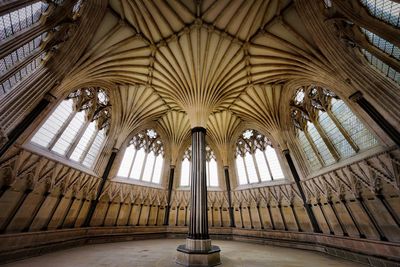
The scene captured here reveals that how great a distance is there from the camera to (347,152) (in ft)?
28.4

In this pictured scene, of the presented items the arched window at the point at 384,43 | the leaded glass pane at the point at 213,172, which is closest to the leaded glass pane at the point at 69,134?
the leaded glass pane at the point at 213,172

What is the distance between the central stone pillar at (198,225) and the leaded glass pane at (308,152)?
293 inches

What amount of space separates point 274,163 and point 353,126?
5.95 meters

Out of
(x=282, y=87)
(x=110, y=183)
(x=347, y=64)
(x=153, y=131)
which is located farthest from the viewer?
(x=153, y=131)

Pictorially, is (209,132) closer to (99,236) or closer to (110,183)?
A: (110,183)

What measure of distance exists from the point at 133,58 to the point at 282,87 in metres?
11.2

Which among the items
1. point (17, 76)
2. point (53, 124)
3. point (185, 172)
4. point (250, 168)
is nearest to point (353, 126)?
point (250, 168)

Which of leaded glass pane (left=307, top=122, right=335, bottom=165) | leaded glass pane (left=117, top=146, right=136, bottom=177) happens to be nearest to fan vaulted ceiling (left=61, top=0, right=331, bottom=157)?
leaded glass pane (left=117, top=146, right=136, bottom=177)

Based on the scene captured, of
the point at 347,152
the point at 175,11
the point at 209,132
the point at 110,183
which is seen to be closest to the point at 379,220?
the point at 347,152

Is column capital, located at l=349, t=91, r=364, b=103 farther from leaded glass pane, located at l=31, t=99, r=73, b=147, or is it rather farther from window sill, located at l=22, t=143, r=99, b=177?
leaded glass pane, located at l=31, t=99, r=73, b=147

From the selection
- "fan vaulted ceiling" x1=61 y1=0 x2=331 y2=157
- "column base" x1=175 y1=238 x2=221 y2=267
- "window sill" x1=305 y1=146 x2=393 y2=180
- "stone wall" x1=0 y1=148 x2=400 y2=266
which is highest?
"fan vaulted ceiling" x1=61 y1=0 x2=331 y2=157

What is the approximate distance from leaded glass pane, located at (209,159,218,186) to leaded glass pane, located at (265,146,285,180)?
16.7ft

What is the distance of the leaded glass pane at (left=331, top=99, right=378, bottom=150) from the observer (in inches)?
305

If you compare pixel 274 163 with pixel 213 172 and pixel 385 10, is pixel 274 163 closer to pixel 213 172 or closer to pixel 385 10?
pixel 213 172
